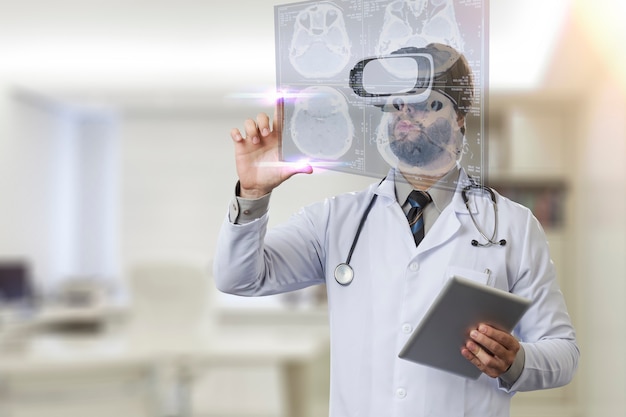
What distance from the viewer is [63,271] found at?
6102 millimetres

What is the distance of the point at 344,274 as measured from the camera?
1254 millimetres

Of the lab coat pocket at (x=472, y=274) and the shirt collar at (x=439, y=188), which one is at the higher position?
the shirt collar at (x=439, y=188)

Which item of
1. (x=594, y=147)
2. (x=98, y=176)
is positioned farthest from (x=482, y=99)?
(x=98, y=176)

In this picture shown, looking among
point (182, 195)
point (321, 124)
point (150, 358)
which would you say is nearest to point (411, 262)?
point (321, 124)

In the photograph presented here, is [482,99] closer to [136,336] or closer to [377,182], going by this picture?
[377,182]

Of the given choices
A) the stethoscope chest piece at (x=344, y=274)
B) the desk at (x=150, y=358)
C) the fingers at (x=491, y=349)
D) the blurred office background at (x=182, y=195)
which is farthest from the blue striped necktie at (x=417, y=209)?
the desk at (x=150, y=358)

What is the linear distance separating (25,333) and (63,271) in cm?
147

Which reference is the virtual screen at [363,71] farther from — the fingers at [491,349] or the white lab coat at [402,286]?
the fingers at [491,349]

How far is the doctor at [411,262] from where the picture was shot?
3.87ft

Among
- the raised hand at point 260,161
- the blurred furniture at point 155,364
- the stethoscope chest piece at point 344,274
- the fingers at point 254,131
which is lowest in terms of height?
the blurred furniture at point 155,364

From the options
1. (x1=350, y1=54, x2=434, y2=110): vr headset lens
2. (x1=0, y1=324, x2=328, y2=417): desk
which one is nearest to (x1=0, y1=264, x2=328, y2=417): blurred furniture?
(x1=0, y1=324, x2=328, y2=417): desk

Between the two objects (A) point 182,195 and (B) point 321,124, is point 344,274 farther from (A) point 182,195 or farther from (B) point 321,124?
(A) point 182,195

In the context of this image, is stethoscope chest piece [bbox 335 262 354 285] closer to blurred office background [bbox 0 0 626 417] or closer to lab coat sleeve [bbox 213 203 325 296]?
lab coat sleeve [bbox 213 203 325 296]

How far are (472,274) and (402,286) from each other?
4.5 inches
